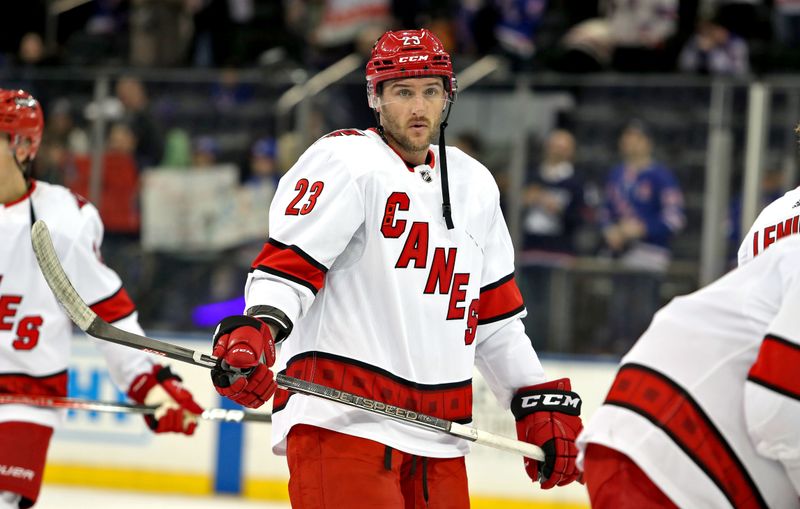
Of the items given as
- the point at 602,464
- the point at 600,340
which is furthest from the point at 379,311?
the point at 600,340

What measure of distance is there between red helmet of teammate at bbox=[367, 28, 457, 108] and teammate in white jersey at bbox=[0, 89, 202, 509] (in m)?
1.10

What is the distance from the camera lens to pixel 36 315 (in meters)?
3.63

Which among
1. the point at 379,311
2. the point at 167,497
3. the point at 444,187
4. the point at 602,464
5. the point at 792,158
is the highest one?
the point at 792,158

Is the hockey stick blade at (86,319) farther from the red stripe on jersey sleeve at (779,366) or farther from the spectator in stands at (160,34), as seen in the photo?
the spectator in stands at (160,34)

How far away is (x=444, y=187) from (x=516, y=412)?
0.58 m

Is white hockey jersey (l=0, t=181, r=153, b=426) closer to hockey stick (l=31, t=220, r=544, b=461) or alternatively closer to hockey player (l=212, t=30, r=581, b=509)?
hockey stick (l=31, t=220, r=544, b=461)

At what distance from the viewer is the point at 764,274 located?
2104mm

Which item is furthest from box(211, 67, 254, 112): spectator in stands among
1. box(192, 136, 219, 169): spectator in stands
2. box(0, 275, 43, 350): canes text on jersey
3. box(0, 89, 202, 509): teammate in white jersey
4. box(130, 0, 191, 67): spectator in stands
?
box(0, 275, 43, 350): canes text on jersey

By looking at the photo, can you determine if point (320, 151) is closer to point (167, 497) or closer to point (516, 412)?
point (516, 412)

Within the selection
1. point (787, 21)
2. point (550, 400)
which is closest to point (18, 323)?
point (550, 400)

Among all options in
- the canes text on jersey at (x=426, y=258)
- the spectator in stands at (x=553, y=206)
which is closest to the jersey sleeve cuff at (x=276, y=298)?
the canes text on jersey at (x=426, y=258)

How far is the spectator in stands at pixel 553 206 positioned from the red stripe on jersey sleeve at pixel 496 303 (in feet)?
11.1

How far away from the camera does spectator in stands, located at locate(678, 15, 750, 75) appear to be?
785 centimetres

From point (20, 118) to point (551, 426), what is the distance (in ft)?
5.77
